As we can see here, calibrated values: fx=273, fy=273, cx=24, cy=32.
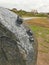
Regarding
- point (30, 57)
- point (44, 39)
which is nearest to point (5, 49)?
point (30, 57)

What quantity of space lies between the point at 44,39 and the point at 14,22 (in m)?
8.90

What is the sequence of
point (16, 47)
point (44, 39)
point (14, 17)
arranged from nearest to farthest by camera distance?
point (16, 47)
point (14, 17)
point (44, 39)

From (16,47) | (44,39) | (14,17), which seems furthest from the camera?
(44,39)

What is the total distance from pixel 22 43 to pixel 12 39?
0.17 metres

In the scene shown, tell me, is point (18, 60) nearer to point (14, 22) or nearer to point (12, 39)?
point (12, 39)

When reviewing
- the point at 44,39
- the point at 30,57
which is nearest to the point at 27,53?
the point at 30,57

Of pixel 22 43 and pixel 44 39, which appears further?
pixel 44 39

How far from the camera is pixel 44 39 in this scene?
13.1 m

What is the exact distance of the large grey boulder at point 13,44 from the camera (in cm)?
408

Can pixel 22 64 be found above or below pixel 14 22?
below

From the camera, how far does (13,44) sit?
4.07m

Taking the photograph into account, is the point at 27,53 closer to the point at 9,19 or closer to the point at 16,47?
the point at 16,47

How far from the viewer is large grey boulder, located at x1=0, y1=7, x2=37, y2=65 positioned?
4.08 metres

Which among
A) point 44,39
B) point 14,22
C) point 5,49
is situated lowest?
point 44,39
